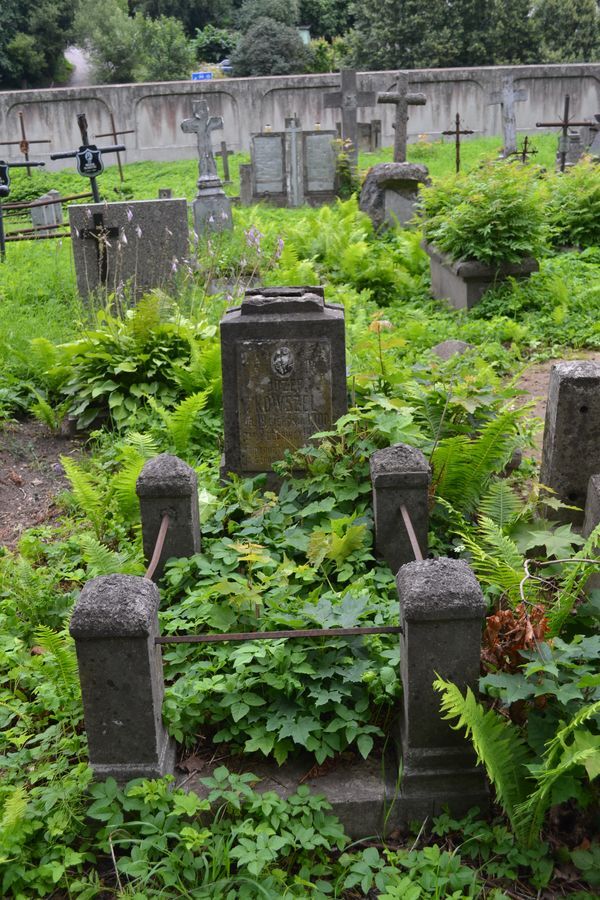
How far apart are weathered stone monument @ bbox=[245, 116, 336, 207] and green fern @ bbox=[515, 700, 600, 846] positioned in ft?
55.3

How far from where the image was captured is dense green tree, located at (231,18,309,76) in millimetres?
36906

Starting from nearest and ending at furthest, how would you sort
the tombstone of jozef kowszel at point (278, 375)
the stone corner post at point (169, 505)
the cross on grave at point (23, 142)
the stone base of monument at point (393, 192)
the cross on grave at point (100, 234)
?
the stone corner post at point (169, 505), the tombstone of jozef kowszel at point (278, 375), the cross on grave at point (100, 234), the stone base of monument at point (393, 192), the cross on grave at point (23, 142)

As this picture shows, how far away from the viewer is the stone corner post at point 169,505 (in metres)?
4.15

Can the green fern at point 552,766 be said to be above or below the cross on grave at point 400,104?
below

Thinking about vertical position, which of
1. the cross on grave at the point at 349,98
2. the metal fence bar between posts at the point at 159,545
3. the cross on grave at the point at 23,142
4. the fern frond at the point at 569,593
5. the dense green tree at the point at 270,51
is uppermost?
the dense green tree at the point at 270,51

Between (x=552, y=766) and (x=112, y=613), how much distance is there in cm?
151

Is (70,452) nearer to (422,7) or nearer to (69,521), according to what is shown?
(69,521)

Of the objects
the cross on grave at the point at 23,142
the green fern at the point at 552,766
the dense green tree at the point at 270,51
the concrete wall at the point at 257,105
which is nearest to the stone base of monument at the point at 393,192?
the green fern at the point at 552,766

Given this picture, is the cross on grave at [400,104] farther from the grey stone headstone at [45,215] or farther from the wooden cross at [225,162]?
the wooden cross at [225,162]

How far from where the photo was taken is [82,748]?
3.28m

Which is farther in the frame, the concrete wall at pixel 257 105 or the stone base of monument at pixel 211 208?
the concrete wall at pixel 257 105

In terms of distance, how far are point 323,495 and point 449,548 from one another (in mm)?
719

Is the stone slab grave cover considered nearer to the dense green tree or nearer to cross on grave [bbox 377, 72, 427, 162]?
cross on grave [bbox 377, 72, 427, 162]

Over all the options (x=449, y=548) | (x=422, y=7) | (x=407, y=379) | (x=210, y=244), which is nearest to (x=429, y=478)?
(x=449, y=548)
